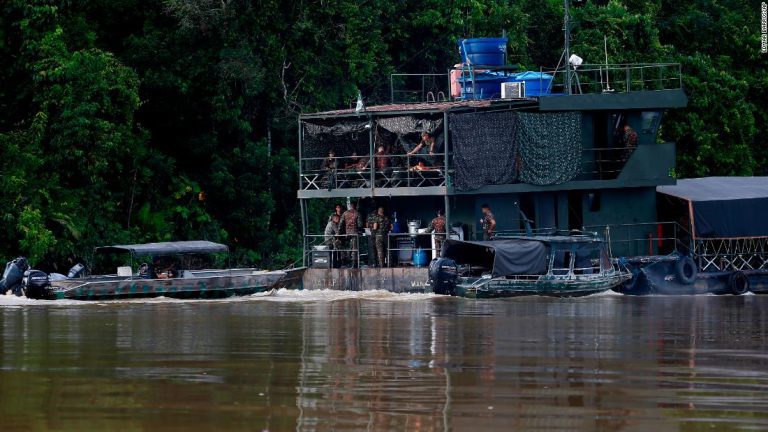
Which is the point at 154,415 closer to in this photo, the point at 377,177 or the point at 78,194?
the point at 377,177

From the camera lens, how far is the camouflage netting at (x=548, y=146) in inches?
1436

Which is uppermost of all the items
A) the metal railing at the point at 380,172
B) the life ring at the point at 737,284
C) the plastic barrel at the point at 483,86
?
the plastic barrel at the point at 483,86

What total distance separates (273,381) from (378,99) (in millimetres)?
34140

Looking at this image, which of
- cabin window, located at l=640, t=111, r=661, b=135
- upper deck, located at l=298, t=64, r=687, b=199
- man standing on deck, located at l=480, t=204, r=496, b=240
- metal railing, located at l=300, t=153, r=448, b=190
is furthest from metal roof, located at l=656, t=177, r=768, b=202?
metal railing, located at l=300, t=153, r=448, b=190

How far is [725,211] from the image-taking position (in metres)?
37.6

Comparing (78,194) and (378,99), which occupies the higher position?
(378,99)

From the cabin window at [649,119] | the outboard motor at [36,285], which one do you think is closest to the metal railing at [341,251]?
the outboard motor at [36,285]

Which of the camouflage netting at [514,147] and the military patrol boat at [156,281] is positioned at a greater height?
the camouflage netting at [514,147]

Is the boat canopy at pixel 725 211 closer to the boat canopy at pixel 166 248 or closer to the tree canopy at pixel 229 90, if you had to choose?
the boat canopy at pixel 166 248

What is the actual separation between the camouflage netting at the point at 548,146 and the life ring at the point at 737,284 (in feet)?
14.7

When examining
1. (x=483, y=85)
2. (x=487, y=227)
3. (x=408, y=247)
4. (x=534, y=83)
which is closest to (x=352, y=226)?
(x=408, y=247)


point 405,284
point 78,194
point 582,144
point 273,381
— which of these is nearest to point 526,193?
point 582,144

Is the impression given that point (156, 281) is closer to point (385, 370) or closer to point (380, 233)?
point (380, 233)

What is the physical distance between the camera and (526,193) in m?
37.2
